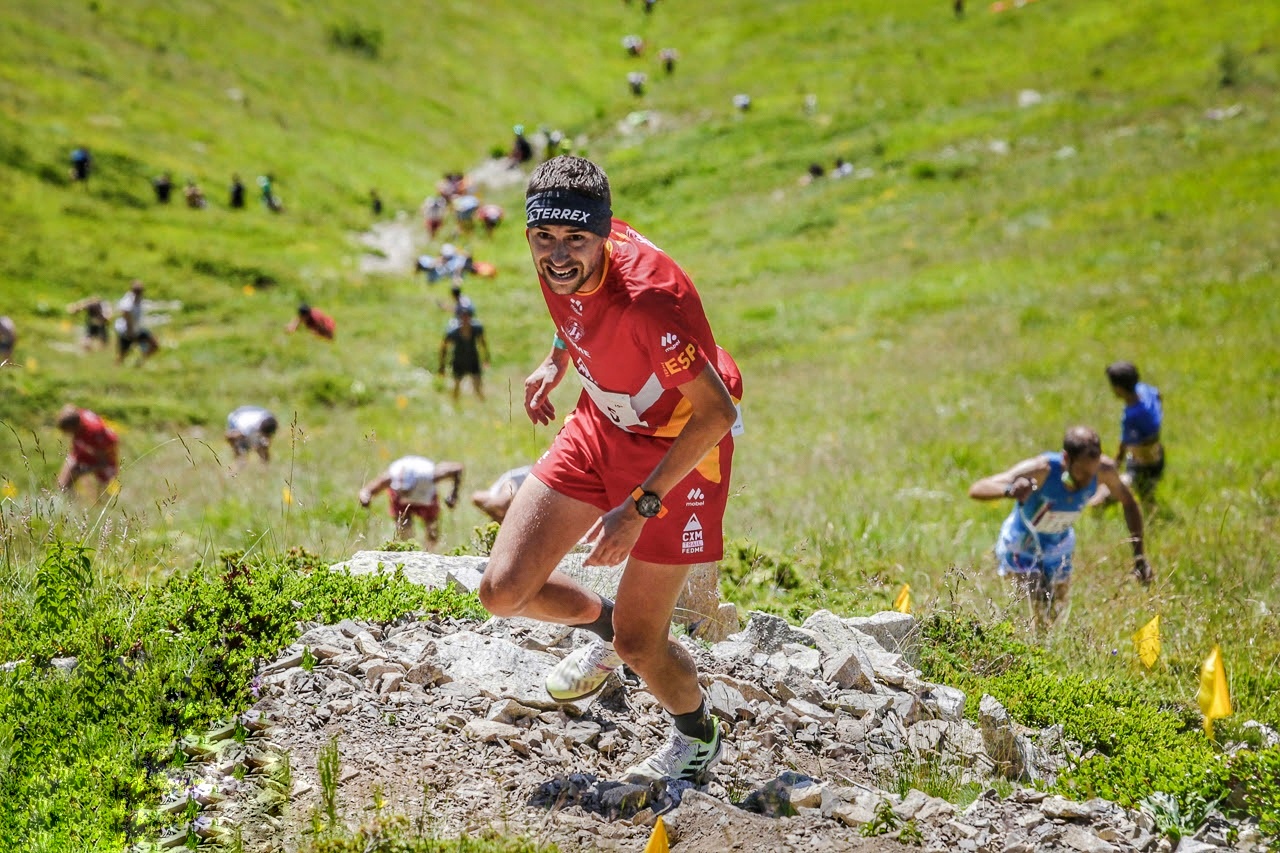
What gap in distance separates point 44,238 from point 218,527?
2568 cm

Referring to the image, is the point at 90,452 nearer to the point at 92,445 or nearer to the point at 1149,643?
the point at 92,445

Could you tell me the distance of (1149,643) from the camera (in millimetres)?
5934

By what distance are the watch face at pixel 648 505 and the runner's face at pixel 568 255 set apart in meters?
0.86

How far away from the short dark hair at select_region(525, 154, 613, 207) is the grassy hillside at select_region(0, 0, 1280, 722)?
2.38m

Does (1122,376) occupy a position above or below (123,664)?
above

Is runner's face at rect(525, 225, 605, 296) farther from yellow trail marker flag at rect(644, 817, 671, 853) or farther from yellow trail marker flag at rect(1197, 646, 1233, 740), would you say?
yellow trail marker flag at rect(1197, 646, 1233, 740)

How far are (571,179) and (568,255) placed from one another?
287 mm

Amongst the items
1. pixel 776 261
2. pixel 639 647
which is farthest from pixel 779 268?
pixel 639 647

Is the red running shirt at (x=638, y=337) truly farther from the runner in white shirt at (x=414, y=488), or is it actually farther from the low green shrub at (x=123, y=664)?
the runner in white shirt at (x=414, y=488)

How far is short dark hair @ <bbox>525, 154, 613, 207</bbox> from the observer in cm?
412

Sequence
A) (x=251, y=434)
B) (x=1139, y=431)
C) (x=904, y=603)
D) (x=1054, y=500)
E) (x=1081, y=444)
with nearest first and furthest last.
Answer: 1. (x=904, y=603)
2. (x=1081, y=444)
3. (x=1054, y=500)
4. (x=1139, y=431)
5. (x=251, y=434)

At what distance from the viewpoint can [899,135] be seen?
41.8m

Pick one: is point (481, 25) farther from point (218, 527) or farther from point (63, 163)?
point (218, 527)

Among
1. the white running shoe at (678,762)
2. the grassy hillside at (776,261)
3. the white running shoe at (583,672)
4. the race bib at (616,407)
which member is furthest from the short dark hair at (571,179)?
the grassy hillside at (776,261)
